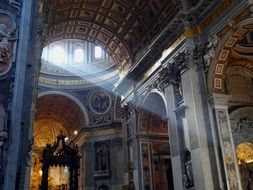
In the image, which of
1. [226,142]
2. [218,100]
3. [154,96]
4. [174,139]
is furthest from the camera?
[154,96]

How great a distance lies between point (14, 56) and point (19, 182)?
2325 millimetres

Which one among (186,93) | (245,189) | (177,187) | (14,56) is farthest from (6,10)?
(245,189)

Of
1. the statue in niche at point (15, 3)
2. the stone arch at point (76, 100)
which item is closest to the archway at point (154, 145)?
the statue in niche at point (15, 3)

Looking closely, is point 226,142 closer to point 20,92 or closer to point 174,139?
point 174,139

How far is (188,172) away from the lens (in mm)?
10961

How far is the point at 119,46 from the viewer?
17.6 m

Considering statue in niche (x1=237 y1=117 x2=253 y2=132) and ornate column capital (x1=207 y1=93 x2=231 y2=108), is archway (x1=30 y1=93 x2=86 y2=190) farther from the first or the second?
ornate column capital (x1=207 y1=93 x2=231 y2=108)

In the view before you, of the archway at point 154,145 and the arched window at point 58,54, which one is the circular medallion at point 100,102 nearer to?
the arched window at point 58,54

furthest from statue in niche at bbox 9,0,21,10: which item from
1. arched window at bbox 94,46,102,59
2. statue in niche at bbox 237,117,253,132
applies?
arched window at bbox 94,46,102,59

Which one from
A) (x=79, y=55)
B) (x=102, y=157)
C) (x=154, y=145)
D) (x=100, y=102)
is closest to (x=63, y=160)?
(x=154, y=145)

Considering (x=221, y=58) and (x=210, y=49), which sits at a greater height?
(x=210, y=49)

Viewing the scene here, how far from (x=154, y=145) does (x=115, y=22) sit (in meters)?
6.27

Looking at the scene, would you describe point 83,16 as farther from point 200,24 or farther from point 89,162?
point 89,162

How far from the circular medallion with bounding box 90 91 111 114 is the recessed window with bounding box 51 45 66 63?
411 centimetres
